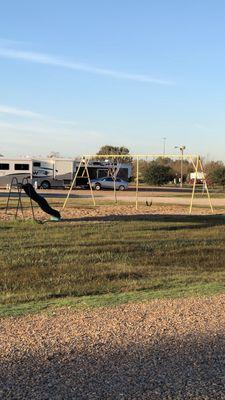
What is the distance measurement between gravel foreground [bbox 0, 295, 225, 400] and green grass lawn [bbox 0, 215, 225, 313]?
0.97 metres

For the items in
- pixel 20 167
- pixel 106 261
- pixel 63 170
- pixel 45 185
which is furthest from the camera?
pixel 63 170

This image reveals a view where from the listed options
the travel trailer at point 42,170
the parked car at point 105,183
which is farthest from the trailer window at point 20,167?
the parked car at point 105,183

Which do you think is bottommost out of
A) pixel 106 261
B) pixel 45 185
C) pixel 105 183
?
pixel 106 261

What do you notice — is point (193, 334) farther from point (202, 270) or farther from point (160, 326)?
point (202, 270)

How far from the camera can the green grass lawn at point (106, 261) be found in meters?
8.16

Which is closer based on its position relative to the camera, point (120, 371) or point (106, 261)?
point (120, 371)

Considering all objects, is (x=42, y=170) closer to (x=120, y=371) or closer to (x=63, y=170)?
(x=63, y=170)

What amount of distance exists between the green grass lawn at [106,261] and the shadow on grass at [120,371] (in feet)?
6.60

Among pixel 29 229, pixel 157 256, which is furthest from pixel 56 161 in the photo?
pixel 157 256

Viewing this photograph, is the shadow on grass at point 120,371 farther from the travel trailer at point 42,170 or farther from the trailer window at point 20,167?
the trailer window at point 20,167

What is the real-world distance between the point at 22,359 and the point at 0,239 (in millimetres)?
9022

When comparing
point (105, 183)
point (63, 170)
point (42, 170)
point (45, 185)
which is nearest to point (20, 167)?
point (42, 170)

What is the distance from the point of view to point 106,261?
36.2ft

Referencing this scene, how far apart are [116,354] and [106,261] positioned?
6.00m
